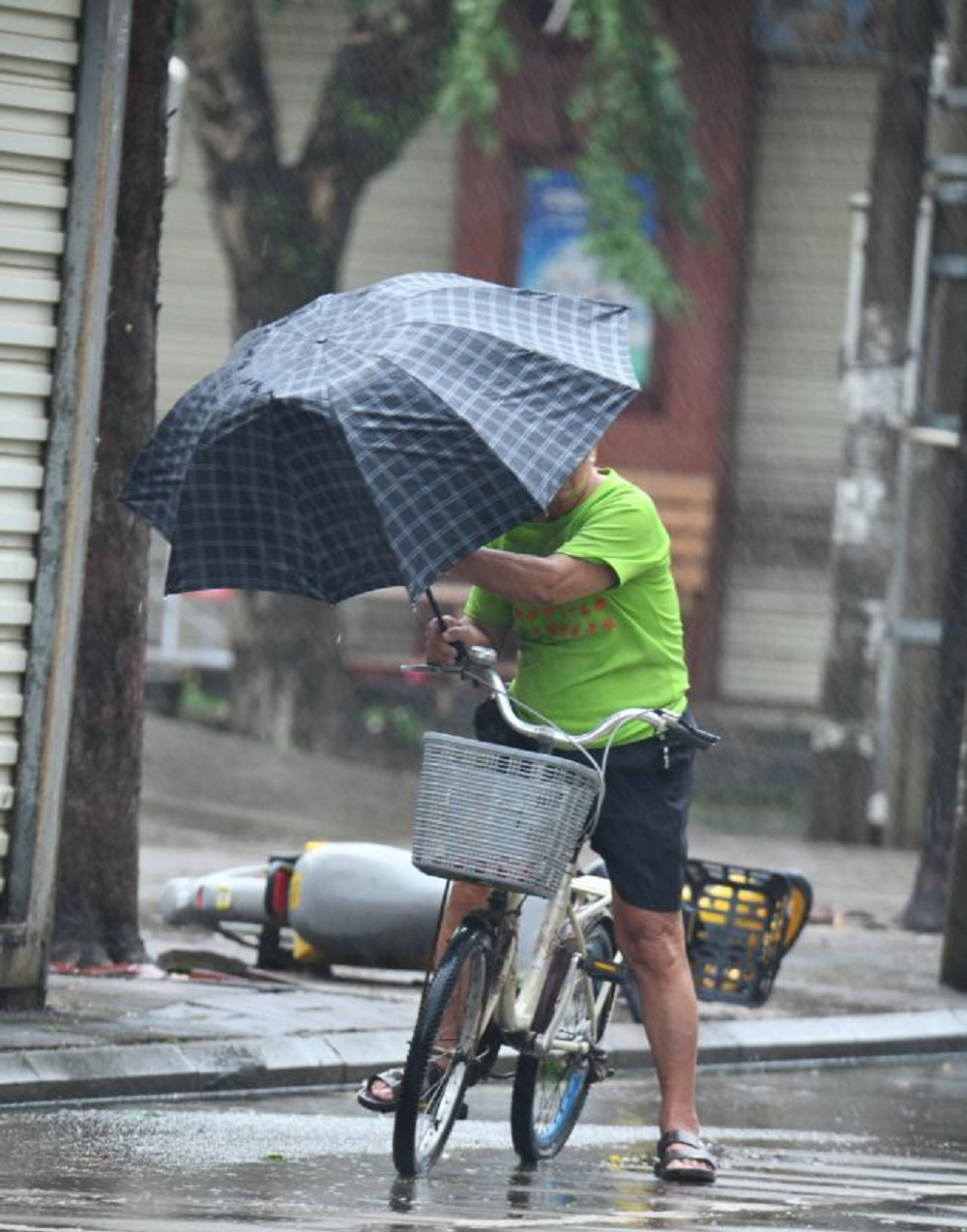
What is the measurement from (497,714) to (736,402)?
18.2 meters

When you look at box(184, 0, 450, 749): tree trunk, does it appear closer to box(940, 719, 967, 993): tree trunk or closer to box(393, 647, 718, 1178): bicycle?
box(940, 719, 967, 993): tree trunk

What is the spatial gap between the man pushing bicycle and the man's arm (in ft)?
0.19

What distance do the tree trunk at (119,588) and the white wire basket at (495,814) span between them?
3376 millimetres

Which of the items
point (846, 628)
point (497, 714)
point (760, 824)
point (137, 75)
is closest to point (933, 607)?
point (846, 628)

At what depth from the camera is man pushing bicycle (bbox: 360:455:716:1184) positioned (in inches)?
274

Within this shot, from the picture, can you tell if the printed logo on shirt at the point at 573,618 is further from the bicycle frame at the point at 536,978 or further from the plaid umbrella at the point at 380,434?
the bicycle frame at the point at 536,978

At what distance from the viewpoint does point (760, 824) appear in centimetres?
2020

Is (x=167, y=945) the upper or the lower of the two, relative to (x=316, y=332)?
lower

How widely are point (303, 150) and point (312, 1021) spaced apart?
40.4 feet

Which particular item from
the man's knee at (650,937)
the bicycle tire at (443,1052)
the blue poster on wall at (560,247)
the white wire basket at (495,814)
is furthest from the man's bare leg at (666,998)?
the blue poster on wall at (560,247)

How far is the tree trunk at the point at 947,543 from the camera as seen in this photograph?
13266 mm

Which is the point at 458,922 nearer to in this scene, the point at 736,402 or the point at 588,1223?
the point at 588,1223

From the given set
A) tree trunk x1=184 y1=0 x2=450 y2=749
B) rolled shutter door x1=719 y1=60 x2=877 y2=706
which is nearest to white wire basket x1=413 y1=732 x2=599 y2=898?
tree trunk x1=184 y1=0 x2=450 y2=749

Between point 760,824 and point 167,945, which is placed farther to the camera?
point 760,824
